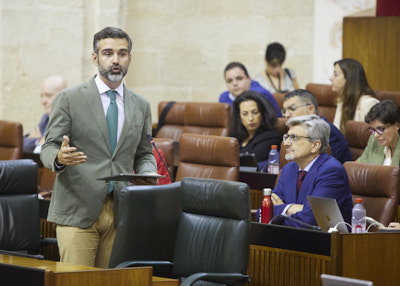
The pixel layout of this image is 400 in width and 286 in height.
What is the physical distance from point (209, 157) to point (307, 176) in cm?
131

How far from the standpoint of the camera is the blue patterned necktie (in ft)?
12.0

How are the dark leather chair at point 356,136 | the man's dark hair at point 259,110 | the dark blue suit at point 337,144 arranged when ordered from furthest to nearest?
the man's dark hair at point 259,110
the dark leather chair at point 356,136
the dark blue suit at point 337,144

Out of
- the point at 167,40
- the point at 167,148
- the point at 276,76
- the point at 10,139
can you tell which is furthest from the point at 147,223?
the point at 167,40

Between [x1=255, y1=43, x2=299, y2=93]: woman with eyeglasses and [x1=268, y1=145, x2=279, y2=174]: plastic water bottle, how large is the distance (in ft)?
8.73

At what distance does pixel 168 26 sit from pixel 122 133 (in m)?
6.52

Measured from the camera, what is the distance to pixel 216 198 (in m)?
3.79

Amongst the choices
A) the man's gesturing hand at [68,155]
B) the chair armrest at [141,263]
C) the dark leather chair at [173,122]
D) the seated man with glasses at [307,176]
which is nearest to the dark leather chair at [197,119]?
the dark leather chair at [173,122]


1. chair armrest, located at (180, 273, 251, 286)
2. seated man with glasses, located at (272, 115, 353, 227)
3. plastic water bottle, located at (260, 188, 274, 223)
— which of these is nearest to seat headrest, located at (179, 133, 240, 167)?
seated man with glasses, located at (272, 115, 353, 227)

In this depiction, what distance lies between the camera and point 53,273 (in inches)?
116

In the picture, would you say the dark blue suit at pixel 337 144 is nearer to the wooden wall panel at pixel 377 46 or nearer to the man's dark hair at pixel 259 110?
the man's dark hair at pixel 259 110

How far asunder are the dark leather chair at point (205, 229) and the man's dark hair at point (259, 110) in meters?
2.39

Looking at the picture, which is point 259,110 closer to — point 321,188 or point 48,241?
point 321,188

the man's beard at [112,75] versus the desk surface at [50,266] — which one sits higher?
the man's beard at [112,75]

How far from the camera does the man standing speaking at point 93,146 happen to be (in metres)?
3.57
